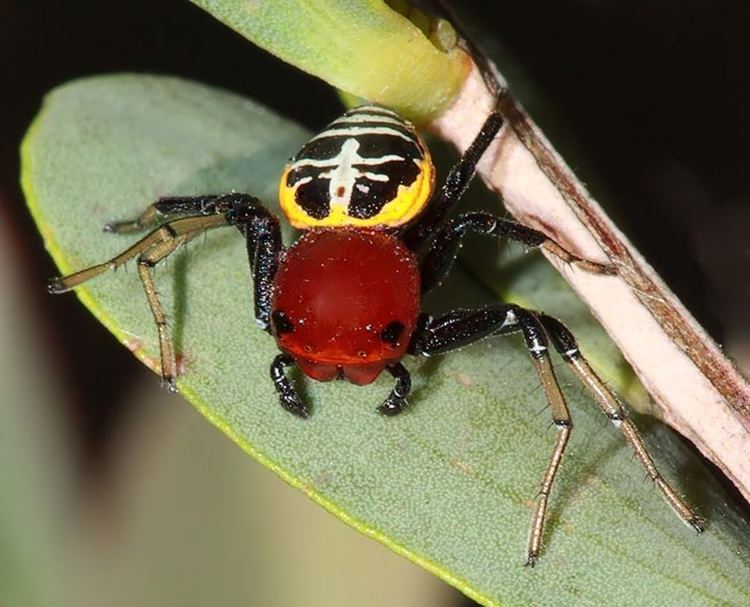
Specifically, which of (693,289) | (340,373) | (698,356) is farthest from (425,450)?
(693,289)

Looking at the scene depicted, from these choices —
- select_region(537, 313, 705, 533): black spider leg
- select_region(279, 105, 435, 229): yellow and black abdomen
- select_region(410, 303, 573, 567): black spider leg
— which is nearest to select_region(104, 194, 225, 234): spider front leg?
select_region(279, 105, 435, 229): yellow and black abdomen

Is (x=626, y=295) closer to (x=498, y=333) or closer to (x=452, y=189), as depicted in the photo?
(x=498, y=333)

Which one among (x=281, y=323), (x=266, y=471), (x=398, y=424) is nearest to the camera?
(x=398, y=424)

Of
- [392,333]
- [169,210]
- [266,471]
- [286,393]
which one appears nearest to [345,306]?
[392,333]

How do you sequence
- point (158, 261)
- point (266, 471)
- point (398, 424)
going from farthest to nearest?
point (266, 471) < point (158, 261) < point (398, 424)

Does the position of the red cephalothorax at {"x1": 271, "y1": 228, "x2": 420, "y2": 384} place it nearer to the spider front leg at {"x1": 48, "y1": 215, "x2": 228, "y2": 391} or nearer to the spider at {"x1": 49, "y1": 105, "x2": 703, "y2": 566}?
the spider at {"x1": 49, "y1": 105, "x2": 703, "y2": 566}

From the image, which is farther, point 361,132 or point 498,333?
point 361,132

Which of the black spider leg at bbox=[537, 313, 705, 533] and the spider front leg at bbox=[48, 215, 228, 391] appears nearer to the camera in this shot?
the black spider leg at bbox=[537, 313, 705, 533]

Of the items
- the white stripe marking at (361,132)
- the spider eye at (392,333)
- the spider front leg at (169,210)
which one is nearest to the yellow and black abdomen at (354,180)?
the white stripe marking at (361,132)

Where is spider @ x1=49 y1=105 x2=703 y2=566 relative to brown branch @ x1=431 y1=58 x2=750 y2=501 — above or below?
below
